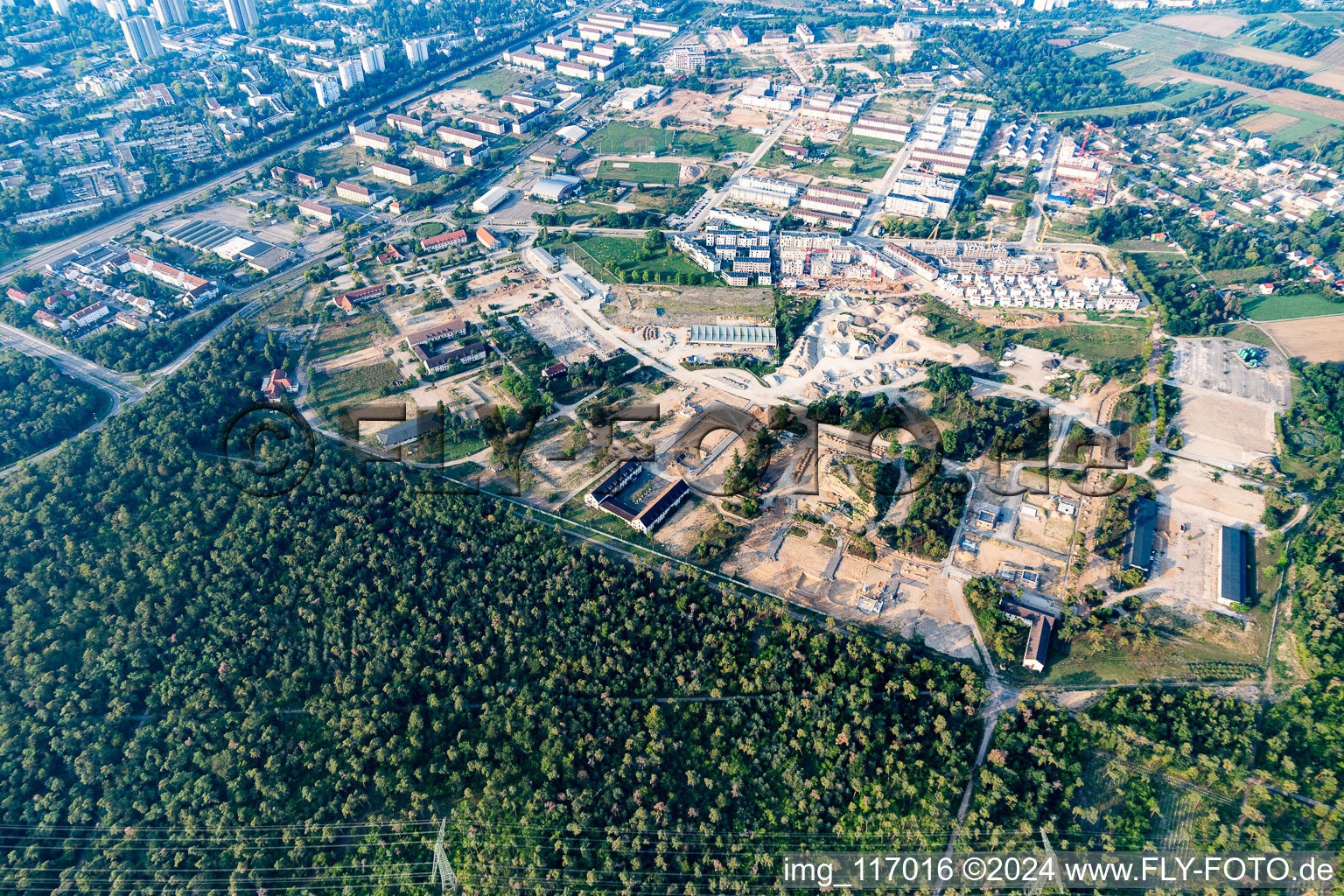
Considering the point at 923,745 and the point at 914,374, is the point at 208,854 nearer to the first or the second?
the point at 923,745

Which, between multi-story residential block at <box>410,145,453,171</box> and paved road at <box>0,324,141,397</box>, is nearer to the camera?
paved road at <box>0,324,141,397</box>

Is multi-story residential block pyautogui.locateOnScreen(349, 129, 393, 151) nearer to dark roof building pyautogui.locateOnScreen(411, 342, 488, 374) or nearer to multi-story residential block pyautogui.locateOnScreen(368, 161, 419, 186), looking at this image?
multi-story residential block pyautogui.locateOnScreen(368, 161, 419, 186)

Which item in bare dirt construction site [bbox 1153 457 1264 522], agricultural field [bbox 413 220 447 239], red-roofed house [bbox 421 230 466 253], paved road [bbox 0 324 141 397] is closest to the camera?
bare dirt construction site [bbox 1153 457 1264 522]

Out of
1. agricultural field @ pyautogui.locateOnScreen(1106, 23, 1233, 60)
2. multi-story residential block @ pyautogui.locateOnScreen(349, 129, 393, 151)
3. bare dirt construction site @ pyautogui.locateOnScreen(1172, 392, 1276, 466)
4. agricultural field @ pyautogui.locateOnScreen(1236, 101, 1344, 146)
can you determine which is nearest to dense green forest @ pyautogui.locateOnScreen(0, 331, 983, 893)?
bare dirt construction site @ pyautogui.locateOnScreen(1172, 392, 1276, 466)

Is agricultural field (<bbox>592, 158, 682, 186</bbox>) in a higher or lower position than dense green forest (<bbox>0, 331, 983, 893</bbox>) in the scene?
higher

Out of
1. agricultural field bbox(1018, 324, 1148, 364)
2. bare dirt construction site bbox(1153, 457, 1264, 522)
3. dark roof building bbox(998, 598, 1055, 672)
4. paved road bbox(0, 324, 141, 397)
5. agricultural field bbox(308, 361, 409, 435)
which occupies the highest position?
paved road bbox(0, 324, 141, 397)

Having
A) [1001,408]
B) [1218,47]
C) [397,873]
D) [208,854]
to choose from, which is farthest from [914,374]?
[1218,47]

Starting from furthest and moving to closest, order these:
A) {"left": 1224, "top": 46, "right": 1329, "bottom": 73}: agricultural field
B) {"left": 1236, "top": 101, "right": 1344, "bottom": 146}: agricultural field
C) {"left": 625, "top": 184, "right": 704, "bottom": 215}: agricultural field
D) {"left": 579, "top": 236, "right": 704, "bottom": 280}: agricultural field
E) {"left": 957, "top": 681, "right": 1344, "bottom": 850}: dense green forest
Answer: {"left": 1224, "top": 46, "right": 1329, "bottom": 73}: agricultural field
{"left": 1236, "top": 101, "right": 1344, "bottom": 146}: agricultural field
{"left": 625, "top": 184, "right": 704, "bottom": 215}: agricultural field
{"left": 579, "top": 236, "right": 704, "bottom": 280}: agricultural field
{"left": 957, "top": 681, "right": 1344, "bottom": 850}: dense green forest
